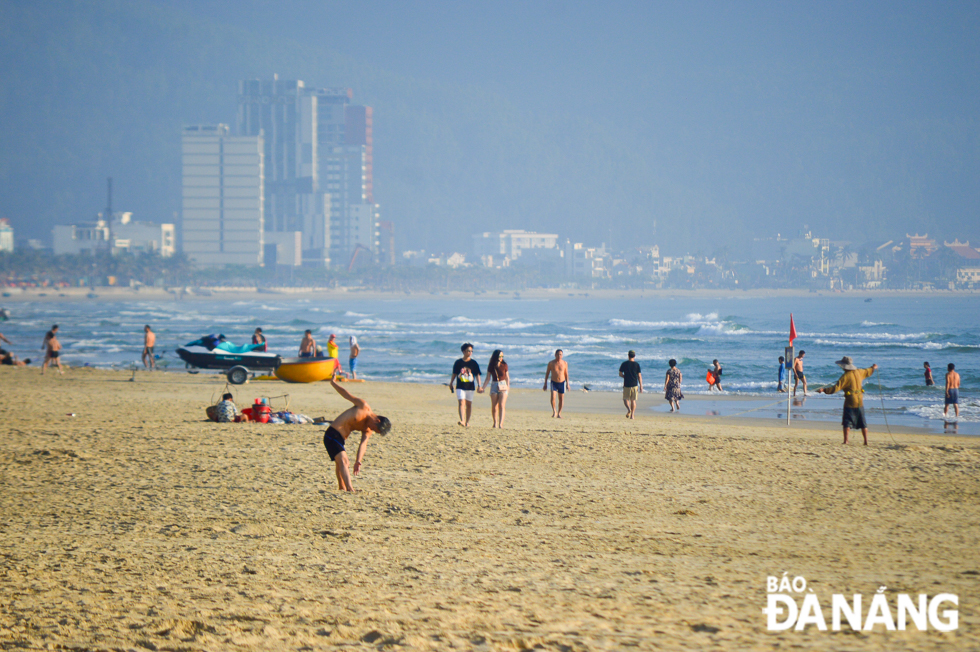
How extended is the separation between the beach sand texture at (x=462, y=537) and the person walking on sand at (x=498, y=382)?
3.72 ft

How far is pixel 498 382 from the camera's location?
1323 cm

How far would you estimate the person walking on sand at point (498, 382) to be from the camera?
12977 mm

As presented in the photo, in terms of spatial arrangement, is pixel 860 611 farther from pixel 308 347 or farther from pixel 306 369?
pixel 308 347

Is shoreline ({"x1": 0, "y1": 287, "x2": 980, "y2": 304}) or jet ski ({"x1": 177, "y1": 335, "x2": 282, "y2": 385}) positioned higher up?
shoreline ({"x1": 0, "y1": 287, "x2": 980, "y2": 304})

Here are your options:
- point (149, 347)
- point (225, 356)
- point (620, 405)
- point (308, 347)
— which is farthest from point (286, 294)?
point (620, 405)

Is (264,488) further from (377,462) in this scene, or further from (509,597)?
A: (509,597)

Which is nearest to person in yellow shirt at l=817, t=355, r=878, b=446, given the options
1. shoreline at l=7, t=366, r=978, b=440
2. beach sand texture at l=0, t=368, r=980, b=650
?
beach sand texture at l=0, t=368, r=980, b=650

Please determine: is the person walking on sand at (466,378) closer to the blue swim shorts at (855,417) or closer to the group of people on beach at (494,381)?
the group of people on beach at (494,381)

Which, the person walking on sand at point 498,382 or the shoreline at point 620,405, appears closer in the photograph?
the person walking on sand at point 498,382

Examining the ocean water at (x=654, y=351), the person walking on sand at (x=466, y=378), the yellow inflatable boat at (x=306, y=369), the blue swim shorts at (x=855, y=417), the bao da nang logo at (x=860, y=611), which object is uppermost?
the person walking on sand at (x=466, y=378)

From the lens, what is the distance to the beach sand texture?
4.61m

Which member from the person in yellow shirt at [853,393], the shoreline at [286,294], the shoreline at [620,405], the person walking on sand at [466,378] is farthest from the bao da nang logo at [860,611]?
the shoreline at [286,294]

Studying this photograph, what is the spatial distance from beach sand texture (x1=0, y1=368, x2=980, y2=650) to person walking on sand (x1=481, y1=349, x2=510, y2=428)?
113cm

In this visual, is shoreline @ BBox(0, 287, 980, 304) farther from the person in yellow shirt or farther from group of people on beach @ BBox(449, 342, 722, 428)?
the person in yellow shirt
